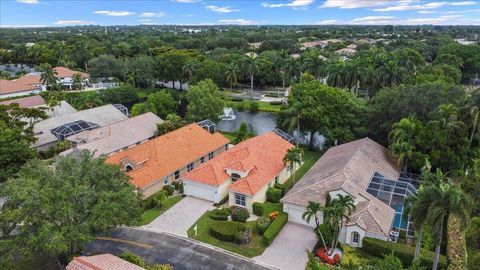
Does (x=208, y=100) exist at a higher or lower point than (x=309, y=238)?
higher

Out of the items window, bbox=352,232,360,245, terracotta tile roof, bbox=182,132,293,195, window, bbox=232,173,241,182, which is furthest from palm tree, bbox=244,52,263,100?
window, bbox=352,232,360,245

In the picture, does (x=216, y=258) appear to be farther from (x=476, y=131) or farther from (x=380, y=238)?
(x=476, y=131)

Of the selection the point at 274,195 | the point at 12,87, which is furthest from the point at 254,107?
the point at 12,87

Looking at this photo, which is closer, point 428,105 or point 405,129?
point 405,129

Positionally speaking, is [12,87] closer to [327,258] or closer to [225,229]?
[225,229]

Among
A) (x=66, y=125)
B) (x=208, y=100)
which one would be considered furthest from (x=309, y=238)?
(x=66, y=125)

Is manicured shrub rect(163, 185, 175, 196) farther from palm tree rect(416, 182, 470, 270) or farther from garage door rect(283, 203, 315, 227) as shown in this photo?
palm tree rect(416, 182, 470, 270)

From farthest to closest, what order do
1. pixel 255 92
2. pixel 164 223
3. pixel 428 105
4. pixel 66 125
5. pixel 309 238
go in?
pixel 255 92, pixel 66 125, pixel 428 105, pixel 164 223, pixel 309 238

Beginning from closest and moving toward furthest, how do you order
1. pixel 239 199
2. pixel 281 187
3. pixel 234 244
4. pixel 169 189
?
pixel 234 244 < pixel 239 199 < pixel 281 187 < pixel 169 189
